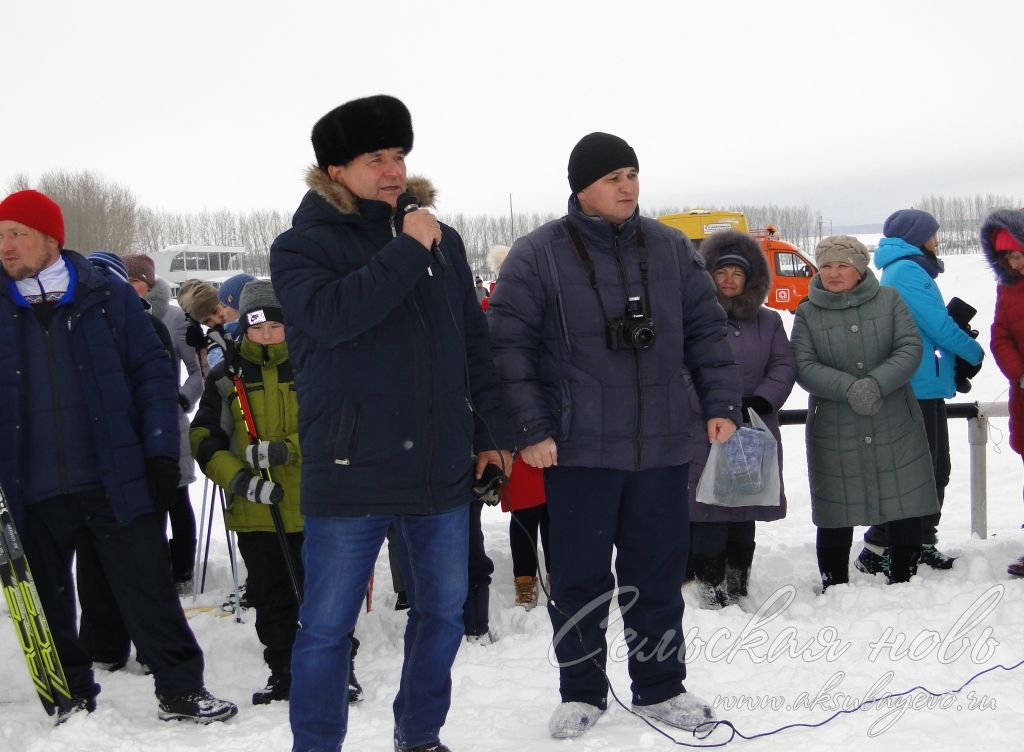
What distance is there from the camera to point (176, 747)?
10.1ft

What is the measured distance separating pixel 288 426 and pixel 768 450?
210 centimetres

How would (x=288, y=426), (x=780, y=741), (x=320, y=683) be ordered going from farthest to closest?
1. (x=288, y=426)
2. (x=780, y=741)
3. (x=320, y=683)

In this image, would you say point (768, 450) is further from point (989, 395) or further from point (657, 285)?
point (989, 395)

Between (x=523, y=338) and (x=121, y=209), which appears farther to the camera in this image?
(x=121, y=209)

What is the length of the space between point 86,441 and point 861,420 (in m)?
3.44

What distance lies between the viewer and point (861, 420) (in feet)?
14.4

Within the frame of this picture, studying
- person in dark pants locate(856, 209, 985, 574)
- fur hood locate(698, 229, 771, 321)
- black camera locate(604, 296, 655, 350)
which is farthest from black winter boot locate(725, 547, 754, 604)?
black camera locate(604, 296, 655, 350)

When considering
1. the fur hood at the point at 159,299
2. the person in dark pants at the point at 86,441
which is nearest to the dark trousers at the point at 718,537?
the person in dark pants at the point at 86,441

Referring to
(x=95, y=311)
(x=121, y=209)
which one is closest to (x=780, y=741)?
(x=95, y=311)

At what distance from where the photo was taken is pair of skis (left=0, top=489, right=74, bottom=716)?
317 cm

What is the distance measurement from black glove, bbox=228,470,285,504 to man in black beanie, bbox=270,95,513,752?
35.1 inches

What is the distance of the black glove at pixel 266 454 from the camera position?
11.7ft

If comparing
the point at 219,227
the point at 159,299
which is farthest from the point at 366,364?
the point at 219,227

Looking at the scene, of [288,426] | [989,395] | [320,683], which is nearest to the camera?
[320,683]
